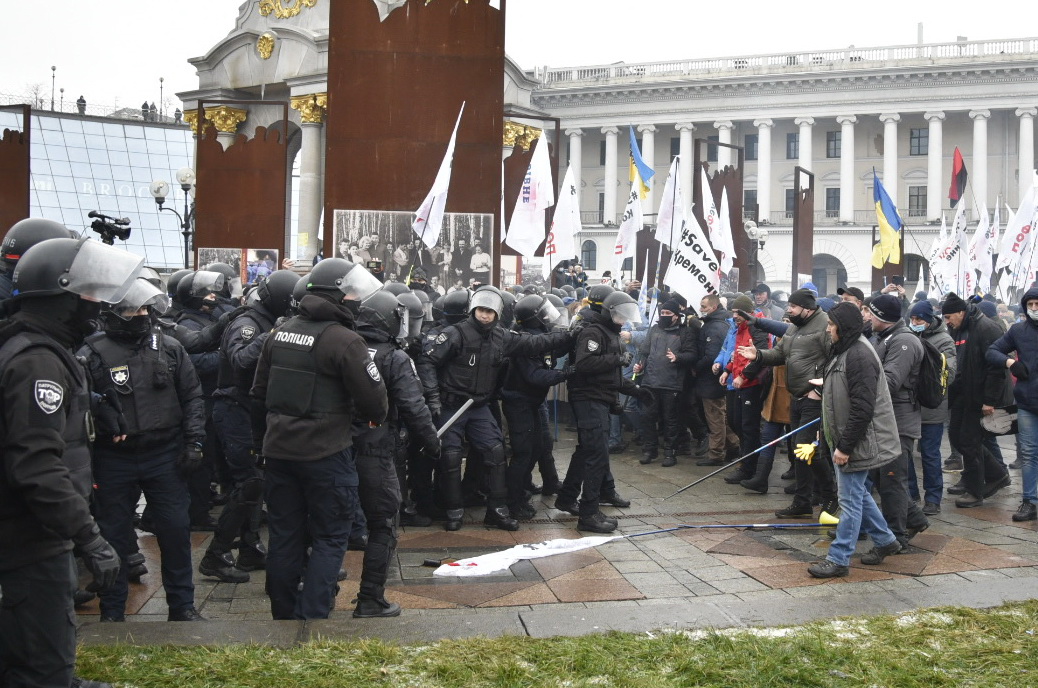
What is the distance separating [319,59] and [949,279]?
49.5 ft

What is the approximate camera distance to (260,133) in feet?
58.2

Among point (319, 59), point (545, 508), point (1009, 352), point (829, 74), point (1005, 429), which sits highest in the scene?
point (829, 74)

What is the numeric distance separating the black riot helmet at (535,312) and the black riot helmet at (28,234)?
14.2ft

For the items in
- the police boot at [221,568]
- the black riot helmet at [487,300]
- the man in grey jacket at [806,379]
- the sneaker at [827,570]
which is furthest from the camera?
the man in grey jacket at [806,379]

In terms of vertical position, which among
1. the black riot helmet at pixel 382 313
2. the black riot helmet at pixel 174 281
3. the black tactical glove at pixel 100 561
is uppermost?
the black riot helmet at pixel 174 281

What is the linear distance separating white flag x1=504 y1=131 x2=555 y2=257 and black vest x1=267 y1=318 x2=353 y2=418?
8668mm

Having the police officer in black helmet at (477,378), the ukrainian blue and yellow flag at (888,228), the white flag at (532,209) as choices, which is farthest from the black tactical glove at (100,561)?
the ukrainian blue and yellow flag at (888,228)

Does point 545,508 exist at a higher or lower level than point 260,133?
lower

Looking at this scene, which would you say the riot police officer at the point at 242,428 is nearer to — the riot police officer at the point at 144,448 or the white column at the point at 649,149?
the riot police officer at the point at 144,448

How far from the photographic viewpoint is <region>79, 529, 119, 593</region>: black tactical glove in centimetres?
370

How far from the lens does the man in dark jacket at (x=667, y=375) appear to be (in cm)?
1158

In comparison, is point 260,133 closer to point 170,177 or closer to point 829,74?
point 170,177

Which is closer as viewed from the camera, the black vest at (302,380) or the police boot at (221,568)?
the black vest at (302,380)

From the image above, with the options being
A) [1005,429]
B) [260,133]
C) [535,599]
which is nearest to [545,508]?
[535,599]
